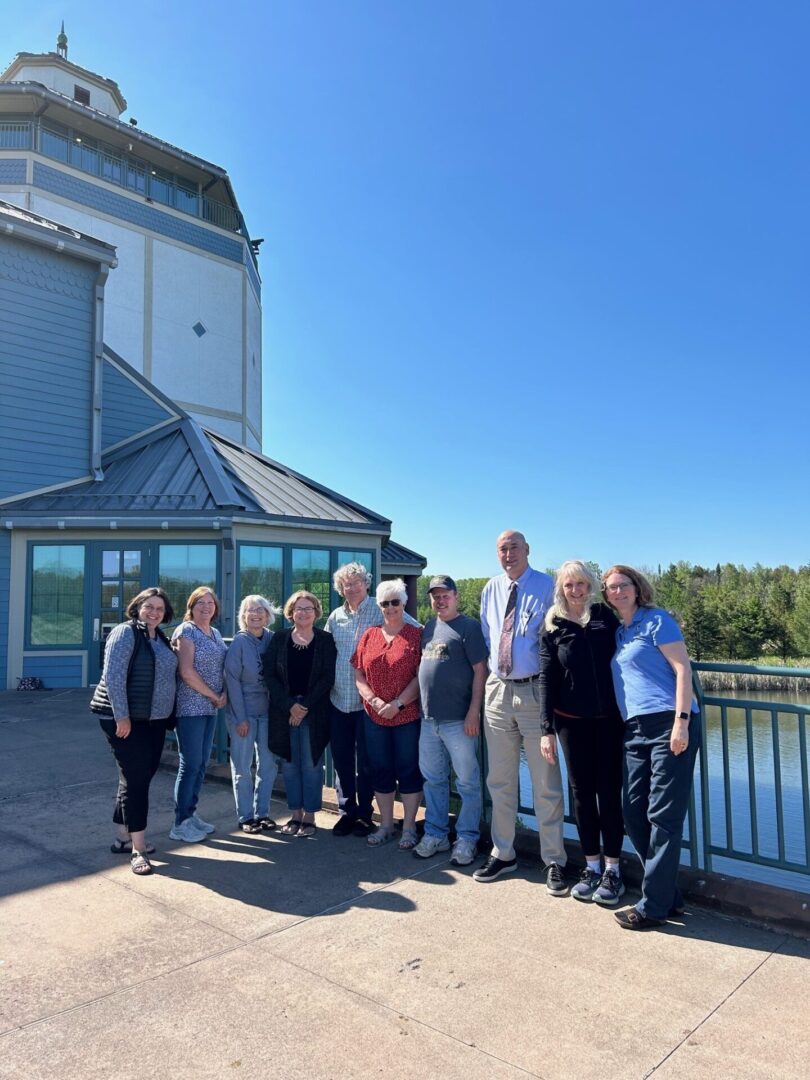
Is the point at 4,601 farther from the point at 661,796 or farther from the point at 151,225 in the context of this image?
the point at 151,225

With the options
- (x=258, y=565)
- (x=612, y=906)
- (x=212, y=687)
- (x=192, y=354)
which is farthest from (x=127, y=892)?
(x=192, y=354)

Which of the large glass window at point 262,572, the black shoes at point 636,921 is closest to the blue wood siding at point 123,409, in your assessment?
the large glass window at point 262,572

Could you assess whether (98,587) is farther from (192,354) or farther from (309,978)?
(192,354)

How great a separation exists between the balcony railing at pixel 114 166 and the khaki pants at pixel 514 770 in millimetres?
23673

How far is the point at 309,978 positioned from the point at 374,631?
79.6 inches

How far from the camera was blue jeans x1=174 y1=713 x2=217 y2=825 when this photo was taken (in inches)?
187

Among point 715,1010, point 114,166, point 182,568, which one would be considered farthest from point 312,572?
point 114,166

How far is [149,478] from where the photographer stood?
41.8ft

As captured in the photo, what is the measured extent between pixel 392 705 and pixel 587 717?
121 cm

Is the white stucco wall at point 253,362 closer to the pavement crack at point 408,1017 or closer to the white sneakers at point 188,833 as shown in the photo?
the white sneakers at point 188,833

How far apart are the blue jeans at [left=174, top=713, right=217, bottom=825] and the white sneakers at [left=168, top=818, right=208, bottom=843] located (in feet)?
0.10

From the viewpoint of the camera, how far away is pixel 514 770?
161 inches

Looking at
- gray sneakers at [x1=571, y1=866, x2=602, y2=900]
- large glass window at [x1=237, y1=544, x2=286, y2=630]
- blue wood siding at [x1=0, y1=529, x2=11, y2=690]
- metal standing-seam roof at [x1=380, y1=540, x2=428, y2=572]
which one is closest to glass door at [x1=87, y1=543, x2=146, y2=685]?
blue wood siding at [x1=0, y1=529, x2=11, y2=690]

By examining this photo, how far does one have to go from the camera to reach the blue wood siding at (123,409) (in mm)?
14070
